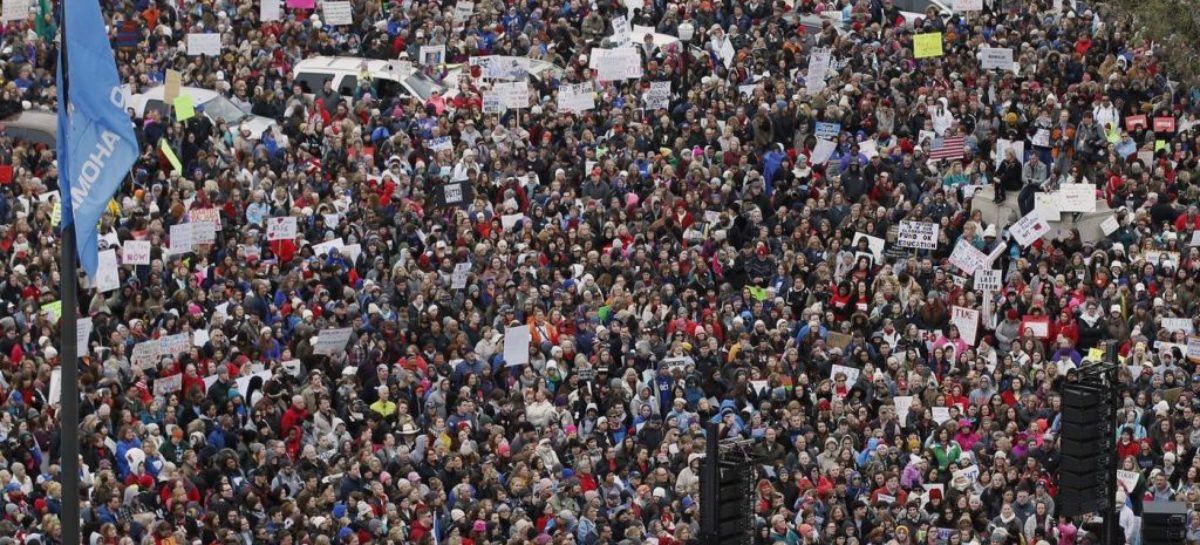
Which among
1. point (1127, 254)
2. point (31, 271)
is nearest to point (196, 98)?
point (31, 271)

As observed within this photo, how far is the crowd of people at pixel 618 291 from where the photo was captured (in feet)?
100

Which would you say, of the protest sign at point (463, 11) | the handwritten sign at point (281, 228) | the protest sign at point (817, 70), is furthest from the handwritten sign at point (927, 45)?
the handwritten sign at point (281, 228)

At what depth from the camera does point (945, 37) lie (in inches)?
1641

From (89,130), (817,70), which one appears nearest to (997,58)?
(817,70)

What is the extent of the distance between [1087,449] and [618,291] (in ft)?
28.2

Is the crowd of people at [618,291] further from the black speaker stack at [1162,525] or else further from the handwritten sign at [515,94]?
the black speaker stack at [1162,525]

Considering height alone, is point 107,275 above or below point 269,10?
above

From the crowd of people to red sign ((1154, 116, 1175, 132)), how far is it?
47mm

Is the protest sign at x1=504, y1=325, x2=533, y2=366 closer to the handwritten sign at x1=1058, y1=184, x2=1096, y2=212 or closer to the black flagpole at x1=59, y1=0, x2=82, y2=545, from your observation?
the handwritten sign at x1=1058, y1=184, x2=1096, y2=212

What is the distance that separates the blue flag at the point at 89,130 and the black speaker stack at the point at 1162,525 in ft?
36.8

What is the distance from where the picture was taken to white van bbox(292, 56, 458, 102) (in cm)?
4203

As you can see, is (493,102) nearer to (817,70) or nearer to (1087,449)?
(817,70)

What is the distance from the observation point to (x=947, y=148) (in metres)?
38.3

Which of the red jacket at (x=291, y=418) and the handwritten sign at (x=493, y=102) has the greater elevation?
the handwritten sign at (x=493, y=102)
